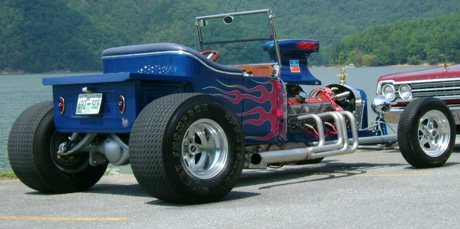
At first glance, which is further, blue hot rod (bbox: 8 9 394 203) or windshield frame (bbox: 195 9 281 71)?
windshield frame (bbox: 195 9 281 71)

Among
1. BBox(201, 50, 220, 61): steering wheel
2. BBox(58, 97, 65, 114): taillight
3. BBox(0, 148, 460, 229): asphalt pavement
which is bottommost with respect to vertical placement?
BBox(0, 148, 460, 229): asphalt pavement

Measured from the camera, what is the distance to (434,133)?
8430 mm

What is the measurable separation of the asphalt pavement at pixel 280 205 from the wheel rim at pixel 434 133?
30cm

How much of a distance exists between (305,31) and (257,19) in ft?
397

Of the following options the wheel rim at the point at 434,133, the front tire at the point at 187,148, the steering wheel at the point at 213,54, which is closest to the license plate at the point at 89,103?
the front tire at the point at 187,148

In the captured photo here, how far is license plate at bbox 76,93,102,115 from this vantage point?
654 centimetres

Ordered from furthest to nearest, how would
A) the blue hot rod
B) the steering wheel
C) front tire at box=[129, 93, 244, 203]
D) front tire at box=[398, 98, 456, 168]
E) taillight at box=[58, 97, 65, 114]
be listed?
the steering wheel
front tire at box=[398, 98, 456, 168]
taillight at box=[58, 97, 65, 114]
the blue hot rod
front tire at box=[129, 93, 244, 203]

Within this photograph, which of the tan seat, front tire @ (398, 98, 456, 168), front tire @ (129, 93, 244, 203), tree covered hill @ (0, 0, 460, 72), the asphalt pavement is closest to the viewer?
the asphalt pavement

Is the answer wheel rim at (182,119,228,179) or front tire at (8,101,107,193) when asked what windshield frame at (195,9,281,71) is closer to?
wheel rim at (182,119,228,179)

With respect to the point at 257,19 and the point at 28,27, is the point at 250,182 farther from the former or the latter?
the point at 28,27

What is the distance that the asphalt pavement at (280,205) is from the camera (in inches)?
201

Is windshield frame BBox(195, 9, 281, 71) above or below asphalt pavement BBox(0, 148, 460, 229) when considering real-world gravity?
above

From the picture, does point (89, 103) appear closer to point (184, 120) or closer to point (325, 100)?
point (184, 120)

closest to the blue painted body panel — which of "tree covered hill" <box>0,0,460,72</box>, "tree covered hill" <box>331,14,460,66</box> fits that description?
"tree covered hill" <box>331,14,460,66</box>
